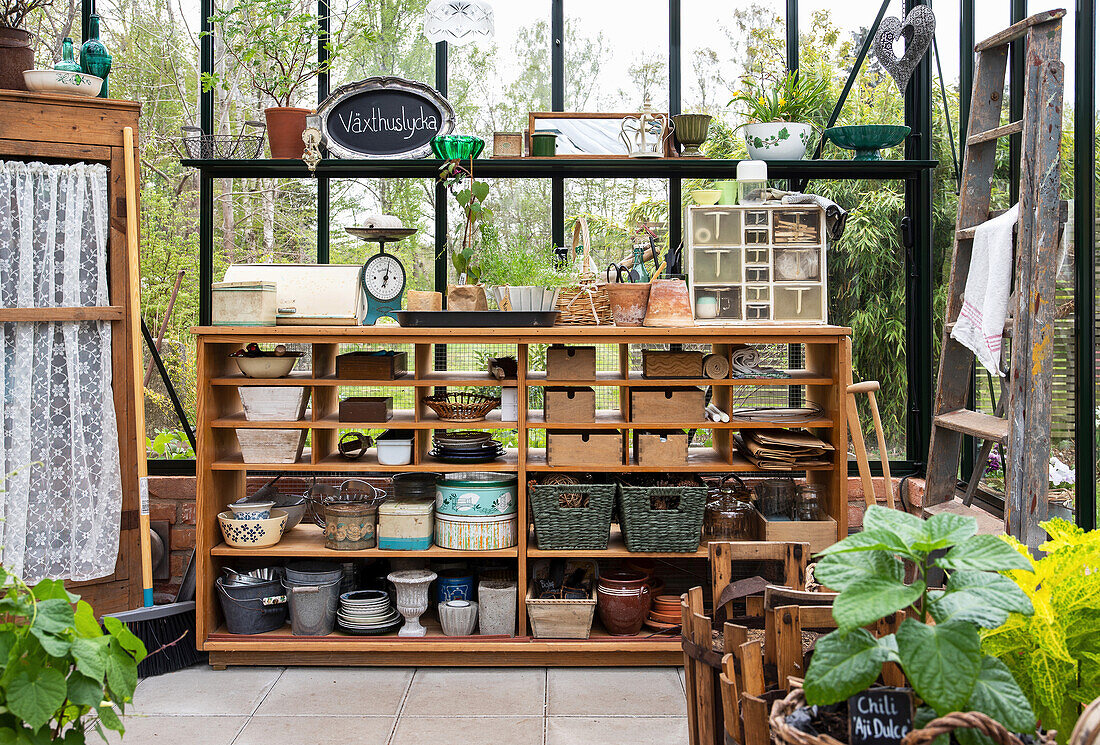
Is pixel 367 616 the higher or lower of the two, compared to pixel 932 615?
lower

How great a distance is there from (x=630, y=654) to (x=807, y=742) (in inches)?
91.3

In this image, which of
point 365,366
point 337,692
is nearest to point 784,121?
point 365,366

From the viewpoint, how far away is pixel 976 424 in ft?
10.3

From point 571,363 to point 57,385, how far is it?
81.9 inches

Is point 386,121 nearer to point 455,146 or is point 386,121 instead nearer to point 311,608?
point 455,146

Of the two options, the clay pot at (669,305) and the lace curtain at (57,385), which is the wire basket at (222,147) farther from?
the clay pot at (669,305)

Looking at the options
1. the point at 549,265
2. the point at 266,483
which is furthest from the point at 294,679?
the point at 549,265

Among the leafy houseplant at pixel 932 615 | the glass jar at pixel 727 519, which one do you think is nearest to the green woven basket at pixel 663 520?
the glass jar at pixel 727 519

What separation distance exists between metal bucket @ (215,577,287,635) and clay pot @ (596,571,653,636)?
131cm

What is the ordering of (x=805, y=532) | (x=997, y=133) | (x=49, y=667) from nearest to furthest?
(x=49, y=667) < (x=997, y=133) < (x=805, y=532)

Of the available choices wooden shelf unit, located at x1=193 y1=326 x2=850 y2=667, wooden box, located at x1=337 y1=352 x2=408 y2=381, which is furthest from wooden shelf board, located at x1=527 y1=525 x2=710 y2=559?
wooden box, located at x1=337 y1=352 x2=408 y2=381

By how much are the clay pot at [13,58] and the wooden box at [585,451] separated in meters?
2.66

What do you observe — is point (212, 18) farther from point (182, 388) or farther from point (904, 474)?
point (904, 474)

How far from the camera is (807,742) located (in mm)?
1398
